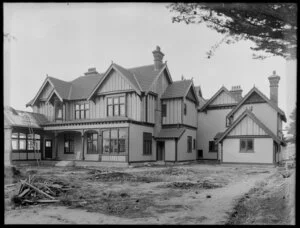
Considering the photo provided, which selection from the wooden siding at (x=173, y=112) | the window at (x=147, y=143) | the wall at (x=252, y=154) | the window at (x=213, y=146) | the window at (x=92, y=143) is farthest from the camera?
the window at (x=213, y=146)

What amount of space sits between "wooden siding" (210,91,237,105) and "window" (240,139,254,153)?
7455 mm

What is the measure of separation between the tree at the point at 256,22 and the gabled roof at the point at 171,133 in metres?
21.4

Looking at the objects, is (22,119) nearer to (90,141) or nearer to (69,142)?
(69,142)

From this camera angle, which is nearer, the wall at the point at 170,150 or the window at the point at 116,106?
the window at the point at 116,106

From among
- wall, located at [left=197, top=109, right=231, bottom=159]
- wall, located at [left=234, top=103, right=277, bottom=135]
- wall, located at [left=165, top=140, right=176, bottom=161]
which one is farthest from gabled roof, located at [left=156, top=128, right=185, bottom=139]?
wall, located at [left=234, top=103, right=277, bottom=135]

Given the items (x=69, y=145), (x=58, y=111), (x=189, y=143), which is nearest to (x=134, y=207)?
(x=69, y=145)

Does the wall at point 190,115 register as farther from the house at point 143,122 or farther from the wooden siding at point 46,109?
the wooden siding at point 46,109

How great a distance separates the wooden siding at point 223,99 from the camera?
33.1 metres

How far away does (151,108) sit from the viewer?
94.9ft

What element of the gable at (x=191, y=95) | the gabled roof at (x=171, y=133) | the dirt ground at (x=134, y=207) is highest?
the gable at (x=191, y=95)

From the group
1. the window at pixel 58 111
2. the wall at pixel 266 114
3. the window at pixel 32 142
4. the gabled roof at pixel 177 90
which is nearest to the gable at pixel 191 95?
the gabled roof at pixel 177 90

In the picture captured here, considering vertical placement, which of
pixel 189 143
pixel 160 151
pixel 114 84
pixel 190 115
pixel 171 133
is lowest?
pixel 160 151

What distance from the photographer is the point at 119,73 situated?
1089 inches

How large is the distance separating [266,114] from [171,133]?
9.41 meters
